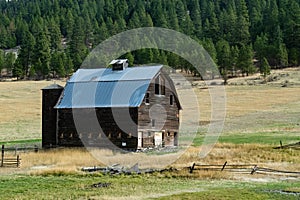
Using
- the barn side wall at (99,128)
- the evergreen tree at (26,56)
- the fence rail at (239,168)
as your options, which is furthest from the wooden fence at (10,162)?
the evergreen tree at (26,56)

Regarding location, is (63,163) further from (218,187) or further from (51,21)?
(51,21)

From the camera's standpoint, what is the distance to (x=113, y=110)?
4259 cm

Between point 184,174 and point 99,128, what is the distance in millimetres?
17548

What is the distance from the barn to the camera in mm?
42438

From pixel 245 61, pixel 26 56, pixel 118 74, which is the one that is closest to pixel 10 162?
pixel 118 74

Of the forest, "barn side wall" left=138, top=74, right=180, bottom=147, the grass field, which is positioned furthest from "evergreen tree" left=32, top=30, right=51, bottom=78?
"barn side wall" left=138, top=74, right=180, bottom=147

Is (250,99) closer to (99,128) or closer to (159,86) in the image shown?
(159,86)

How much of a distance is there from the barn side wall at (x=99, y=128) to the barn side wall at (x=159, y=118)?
3.55 ft

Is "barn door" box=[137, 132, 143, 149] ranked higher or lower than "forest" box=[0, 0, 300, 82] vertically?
lower

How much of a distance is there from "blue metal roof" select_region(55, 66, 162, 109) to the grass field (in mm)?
5310

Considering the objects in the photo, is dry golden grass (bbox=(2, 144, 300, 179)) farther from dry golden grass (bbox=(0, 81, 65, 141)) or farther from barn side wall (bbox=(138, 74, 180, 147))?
dry golden grass (bbox=(0, 81, 65, 141))

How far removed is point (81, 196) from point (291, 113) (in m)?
50.8

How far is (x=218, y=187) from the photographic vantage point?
22516 mm

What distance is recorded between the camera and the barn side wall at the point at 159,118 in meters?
43.0
